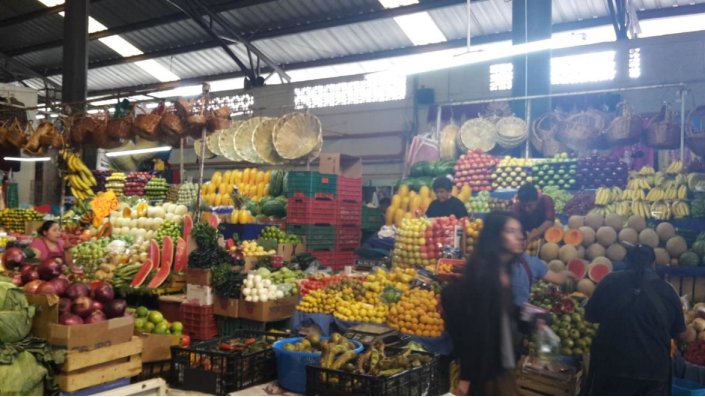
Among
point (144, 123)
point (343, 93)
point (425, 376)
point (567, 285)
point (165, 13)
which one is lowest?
point (425, 376)

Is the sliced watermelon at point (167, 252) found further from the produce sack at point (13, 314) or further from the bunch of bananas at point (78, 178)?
the bunch of bananas at point (78, 178)

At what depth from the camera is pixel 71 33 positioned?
38.9 feet

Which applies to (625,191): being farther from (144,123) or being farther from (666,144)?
(144,123)

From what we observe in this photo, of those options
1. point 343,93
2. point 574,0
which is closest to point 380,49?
point 343,93

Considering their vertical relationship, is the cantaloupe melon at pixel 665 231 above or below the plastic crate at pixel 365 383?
above

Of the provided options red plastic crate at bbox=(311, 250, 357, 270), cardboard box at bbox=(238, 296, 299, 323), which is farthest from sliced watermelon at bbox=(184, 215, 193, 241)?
red plastic crate at bbox=(311, 250, 357, 270)

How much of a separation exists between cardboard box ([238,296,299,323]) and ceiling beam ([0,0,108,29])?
11.4 meters

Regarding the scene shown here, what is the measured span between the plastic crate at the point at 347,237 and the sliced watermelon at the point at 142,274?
2592mm

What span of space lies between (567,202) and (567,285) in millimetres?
2164

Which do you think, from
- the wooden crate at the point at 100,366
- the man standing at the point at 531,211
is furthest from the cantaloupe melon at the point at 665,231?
the wooden crate at the point at 100,366

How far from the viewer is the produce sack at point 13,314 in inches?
138

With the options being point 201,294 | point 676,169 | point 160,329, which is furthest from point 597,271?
point 160,329

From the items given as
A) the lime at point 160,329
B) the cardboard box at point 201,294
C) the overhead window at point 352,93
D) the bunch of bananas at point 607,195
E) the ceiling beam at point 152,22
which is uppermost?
the ceiling beam at point 152,22

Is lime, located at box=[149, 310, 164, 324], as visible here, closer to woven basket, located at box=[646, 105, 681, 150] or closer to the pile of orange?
the pile of orange
